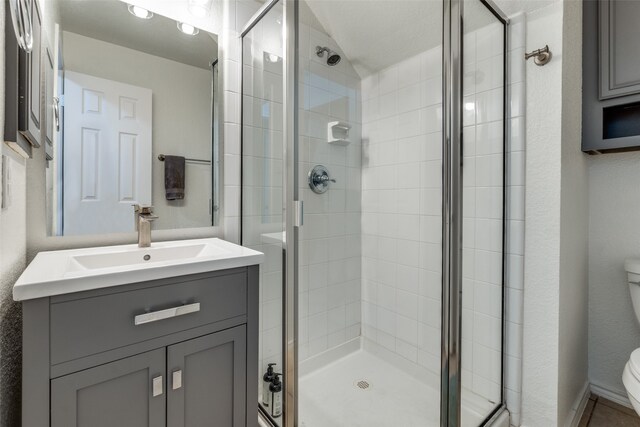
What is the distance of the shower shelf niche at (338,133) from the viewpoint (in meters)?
1.95

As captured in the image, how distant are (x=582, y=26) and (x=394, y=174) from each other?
1.18 meters

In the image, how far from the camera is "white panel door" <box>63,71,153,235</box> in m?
1.18

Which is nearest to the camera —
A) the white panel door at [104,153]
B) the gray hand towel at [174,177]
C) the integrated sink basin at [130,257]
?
the integrated sink basin at [130,257]

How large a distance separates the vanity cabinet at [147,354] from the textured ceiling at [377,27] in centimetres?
138

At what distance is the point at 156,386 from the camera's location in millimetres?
905

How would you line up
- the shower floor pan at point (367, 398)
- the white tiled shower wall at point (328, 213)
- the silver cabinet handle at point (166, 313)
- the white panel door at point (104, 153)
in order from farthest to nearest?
the white tiled shower wall at point (328, 213) → the shower floor pan at point (367, 398) → the white panel door at point (104, 153) → the silver cabinet handle at point (166, 313)

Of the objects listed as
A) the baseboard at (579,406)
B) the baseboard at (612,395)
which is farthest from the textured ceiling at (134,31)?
the baseboard at (612,395)

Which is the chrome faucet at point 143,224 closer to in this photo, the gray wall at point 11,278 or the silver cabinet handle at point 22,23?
the gray wall at point 11,278

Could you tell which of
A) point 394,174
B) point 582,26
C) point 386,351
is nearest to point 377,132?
point 394,174

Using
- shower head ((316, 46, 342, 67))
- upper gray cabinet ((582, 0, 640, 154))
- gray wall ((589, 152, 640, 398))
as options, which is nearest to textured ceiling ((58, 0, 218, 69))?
shower head ((316, 46, 342, 67))

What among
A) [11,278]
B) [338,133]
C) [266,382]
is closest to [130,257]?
[11,278]

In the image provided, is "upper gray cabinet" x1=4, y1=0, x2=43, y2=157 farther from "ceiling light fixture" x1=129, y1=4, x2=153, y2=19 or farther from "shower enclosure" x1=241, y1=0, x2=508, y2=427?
"shower enclosure" x1=241, y1=0, x2=508, y2=427

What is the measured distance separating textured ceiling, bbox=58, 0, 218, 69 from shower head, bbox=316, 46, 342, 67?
2.00 feet

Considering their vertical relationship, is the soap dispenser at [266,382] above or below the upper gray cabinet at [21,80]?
below
